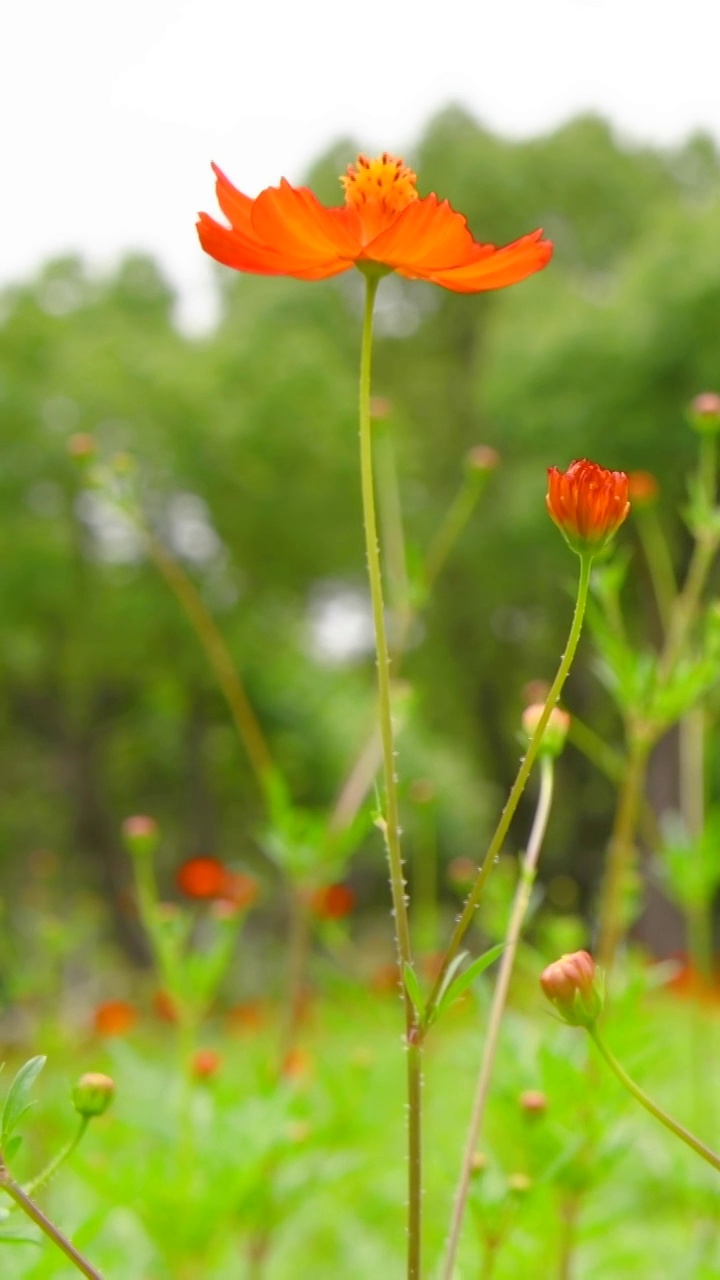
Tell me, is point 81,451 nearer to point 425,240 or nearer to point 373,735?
point 373,735

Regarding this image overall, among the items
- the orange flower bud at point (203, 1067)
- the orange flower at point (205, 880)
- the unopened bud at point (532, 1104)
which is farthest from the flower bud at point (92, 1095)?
the orange flower at point (205, 880)

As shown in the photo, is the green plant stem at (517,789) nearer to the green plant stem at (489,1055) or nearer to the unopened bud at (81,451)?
the green plant stem at (489,1055)

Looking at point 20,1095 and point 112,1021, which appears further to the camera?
point 112,1021

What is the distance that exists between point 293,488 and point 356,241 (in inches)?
181

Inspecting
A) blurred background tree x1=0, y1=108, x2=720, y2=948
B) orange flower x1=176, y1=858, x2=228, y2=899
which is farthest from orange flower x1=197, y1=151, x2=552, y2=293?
blurred background tree x1=0, y1=108, x2=720, y2=948

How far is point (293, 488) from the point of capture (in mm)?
4957

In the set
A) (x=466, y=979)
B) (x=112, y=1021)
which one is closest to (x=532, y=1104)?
(x=466, y=979)

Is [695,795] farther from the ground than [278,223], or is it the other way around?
[278,223]

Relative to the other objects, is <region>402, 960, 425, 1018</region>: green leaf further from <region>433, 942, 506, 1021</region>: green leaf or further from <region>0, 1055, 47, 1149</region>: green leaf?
<region>0, 1055, 47, 1149</region>: green leaf

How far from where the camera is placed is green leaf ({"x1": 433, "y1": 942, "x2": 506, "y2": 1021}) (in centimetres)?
35

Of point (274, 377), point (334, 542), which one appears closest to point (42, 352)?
point (274, 377)

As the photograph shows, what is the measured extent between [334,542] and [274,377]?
0.73 m

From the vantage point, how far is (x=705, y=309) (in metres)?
5.10

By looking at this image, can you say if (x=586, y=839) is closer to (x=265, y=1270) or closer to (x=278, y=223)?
(x=265, y=1270)
